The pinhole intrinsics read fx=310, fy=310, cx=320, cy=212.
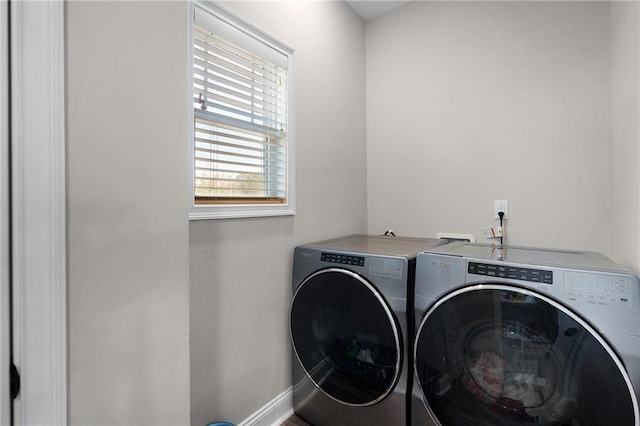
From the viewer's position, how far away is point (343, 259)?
1.52 meters

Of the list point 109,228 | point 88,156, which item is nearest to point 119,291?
point 109,228

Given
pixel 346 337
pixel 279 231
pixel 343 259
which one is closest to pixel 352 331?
pixel 346 337

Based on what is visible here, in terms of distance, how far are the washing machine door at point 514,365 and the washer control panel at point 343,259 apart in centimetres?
37

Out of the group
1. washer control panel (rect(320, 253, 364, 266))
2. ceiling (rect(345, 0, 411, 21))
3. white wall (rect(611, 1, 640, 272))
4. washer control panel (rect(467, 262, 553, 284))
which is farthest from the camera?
ceiling (rect(345, 0, 411, 21))

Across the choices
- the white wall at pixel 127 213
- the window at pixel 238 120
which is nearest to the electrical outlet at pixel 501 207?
the window at pixel 238 120

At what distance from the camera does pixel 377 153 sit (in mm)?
2395

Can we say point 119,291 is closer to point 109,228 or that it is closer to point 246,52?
point 109,228

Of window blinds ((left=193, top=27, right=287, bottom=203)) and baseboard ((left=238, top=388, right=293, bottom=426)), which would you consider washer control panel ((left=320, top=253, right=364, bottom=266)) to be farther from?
baseboard ((left=238, top=388, right=293, bottom=426))

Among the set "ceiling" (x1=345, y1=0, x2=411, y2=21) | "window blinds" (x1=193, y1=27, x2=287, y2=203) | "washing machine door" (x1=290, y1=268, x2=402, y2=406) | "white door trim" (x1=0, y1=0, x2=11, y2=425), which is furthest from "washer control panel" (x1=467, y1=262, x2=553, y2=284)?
"ceiling" (x1=345, y1=0, x2=411, y2=21)

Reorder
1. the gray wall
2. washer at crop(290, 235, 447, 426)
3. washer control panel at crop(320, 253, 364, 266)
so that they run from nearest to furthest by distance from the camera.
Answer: the gray wall < washer at crop(290, 235, 447, 426) < washer control panel at crop(320, 253, 364, 266)

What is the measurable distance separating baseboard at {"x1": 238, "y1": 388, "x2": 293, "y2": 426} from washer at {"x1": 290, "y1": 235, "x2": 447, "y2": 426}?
0.15 ft

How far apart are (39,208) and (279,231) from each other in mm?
1127

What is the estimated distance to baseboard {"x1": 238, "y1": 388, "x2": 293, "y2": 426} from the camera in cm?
157

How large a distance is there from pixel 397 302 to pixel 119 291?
1.04 metres
